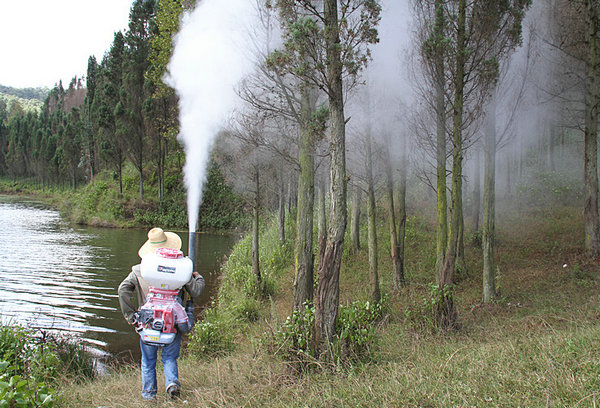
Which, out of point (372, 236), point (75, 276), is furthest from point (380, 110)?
point (75, 276)

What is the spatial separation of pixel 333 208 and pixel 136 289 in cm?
226

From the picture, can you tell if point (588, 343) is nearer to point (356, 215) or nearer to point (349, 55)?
point (349, 55)

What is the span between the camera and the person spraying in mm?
3832

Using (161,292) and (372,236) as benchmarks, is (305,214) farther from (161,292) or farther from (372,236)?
(161,292)

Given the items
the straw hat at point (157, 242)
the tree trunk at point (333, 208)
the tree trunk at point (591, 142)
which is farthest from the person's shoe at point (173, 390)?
the tree trunk at point (591, 142)

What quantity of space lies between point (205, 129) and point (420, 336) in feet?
18.4

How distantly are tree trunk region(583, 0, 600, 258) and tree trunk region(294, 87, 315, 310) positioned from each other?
7229mm

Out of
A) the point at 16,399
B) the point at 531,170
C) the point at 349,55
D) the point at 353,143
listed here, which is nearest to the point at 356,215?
the point at 353,143

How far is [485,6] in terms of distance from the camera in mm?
7871

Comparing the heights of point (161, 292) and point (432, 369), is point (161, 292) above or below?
above

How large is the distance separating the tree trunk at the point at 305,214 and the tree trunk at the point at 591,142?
7.23 meters

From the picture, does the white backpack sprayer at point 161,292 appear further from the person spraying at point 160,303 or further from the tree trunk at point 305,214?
the tree trunk at point 305,214

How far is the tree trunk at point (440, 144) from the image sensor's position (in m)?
7.87

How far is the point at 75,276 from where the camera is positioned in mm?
15391
